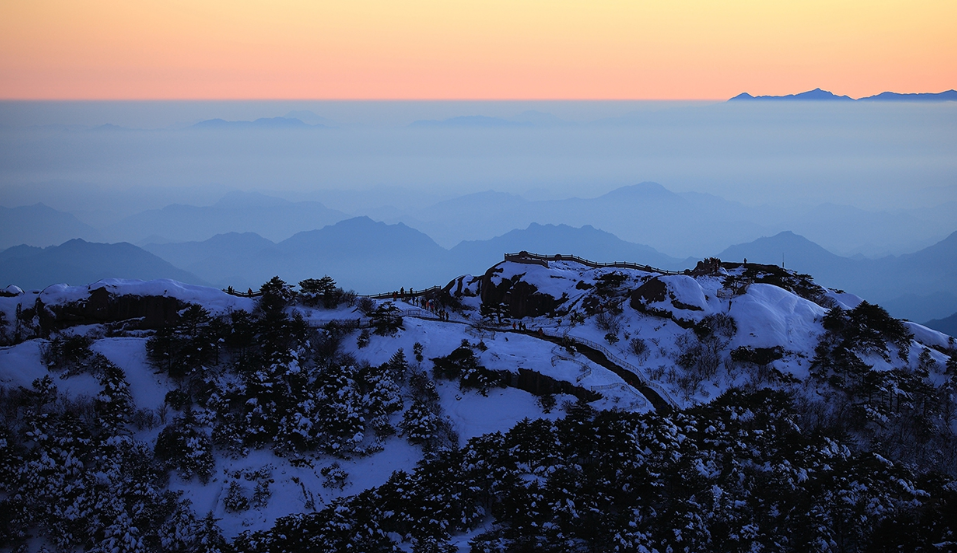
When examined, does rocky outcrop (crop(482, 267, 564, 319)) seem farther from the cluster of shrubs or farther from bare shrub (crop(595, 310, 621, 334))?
the cluster of shrubs

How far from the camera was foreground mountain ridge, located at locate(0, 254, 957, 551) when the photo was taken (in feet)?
115

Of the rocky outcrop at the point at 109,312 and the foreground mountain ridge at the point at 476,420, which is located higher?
the rocky outcrop at the point at 109,312

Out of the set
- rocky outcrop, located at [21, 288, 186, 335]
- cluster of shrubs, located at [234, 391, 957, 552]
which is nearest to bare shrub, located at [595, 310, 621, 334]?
cluster of shrubs, located at [234, 391, 957, 552]

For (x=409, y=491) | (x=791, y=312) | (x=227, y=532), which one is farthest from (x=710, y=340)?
(x=227, y=532)

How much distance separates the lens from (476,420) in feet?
152

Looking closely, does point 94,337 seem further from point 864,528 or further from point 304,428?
point 864,528

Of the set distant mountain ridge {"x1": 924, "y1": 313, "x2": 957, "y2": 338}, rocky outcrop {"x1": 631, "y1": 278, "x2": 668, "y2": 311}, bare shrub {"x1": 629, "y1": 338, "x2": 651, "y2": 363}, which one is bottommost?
distant mountain ridge {"x1": 924, "y1": 313, "x2": 957, "y2": 338}

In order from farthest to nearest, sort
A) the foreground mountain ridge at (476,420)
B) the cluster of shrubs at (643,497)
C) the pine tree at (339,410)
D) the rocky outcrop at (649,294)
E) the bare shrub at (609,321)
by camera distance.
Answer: the rocky outcrop at (649,294)
the bare shrub at (609,321)
the pine tree at (339,410)
the foreground mountain ridge at (476,420)
the cluster of shrubs at (643,497)

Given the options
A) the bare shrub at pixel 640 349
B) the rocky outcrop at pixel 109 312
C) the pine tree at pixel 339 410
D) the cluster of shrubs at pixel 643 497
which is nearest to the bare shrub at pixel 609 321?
the bare shrub at pixel 640 349

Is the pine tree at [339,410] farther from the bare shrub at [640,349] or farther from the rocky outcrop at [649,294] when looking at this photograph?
the rocky outcrop at [649,294]

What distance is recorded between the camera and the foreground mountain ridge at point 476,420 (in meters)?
35.2

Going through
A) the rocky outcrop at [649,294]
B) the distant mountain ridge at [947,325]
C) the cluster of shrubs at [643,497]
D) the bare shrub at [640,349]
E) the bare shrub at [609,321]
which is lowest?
the distant mountain ridge at [947,325]

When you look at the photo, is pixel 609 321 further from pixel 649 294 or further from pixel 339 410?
pixel 339 410

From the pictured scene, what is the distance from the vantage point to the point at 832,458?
126ft
